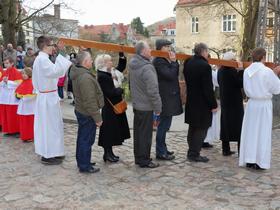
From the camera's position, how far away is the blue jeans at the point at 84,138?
18.9ft

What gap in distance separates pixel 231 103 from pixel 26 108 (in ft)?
12.3

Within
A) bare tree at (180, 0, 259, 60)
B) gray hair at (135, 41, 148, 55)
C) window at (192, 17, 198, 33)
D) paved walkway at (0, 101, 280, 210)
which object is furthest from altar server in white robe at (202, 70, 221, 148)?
window at (192, 17, 198, 33)

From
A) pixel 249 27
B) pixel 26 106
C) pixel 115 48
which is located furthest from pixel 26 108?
pixel 249 27

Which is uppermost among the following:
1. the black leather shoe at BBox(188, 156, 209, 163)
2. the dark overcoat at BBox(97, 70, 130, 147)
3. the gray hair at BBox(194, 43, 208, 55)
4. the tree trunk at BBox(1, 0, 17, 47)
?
the tree trunk at BBox(1, 0, 17, 47)

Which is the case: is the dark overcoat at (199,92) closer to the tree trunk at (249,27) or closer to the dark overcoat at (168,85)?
the dark overcoat at (168,85)

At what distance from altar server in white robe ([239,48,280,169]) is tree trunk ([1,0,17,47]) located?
16.3 meters

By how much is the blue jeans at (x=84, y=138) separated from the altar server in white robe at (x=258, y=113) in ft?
7.47

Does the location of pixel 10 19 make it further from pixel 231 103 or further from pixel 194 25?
pixel 194 25

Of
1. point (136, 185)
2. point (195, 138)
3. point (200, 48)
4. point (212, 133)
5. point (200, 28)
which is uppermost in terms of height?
point (200, 28)

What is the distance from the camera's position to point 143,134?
6023mm

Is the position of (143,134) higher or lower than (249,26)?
lower

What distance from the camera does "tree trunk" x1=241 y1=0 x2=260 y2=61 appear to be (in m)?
15.8

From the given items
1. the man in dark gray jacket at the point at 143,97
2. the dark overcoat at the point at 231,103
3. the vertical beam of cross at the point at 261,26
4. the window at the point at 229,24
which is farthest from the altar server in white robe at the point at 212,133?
the window at the point at 229,24

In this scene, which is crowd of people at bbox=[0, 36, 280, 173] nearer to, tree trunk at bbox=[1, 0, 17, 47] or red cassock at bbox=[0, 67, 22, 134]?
red cassock at bbox=[0, 67, 22, 134]
